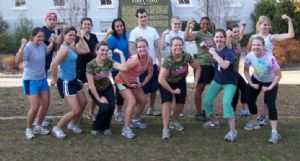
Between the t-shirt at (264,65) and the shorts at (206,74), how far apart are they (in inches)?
33.7

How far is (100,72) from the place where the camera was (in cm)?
710

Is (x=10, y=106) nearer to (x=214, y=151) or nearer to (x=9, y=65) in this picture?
(x=214, y=151)

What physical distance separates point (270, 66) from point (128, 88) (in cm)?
211

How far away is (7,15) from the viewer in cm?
3114

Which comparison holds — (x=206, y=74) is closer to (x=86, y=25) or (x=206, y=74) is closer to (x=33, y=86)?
(x=86, y=25)

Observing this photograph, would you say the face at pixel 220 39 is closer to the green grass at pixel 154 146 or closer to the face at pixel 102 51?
the green grass at pixel 154 146

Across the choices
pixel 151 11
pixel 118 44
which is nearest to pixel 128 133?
pixel 118 44

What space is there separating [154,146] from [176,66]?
1.22m

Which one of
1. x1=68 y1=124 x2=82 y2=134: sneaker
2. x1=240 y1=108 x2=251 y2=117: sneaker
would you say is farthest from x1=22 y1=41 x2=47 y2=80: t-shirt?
x1=240 y1=108 x2=251 y2=117: sneaker

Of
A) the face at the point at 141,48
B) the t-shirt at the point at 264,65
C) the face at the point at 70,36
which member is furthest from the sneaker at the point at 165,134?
the face at the point at 70,36

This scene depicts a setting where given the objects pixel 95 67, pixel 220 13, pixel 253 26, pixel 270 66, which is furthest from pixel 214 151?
pixel 253 26

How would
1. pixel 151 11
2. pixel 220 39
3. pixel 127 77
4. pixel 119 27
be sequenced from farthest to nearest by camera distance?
1. pixel 151 11
2. pixel 119 27
3. pixel 127 77
4. pixel 220 39

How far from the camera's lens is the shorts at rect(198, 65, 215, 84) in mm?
8008

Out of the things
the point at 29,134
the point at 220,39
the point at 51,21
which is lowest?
the point at 29,134
